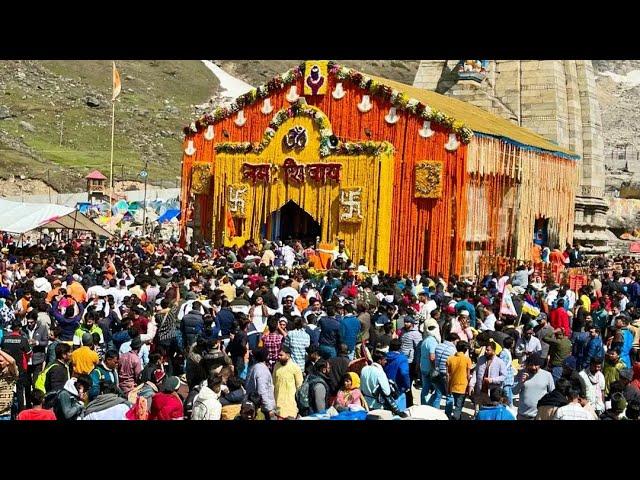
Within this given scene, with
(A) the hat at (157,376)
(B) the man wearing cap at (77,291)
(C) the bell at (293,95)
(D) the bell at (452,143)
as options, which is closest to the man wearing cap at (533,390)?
(A) the hat at (157,376)

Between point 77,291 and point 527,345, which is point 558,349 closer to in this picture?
point 527,345

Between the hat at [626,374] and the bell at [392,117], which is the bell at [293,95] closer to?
the bell at [392,117]

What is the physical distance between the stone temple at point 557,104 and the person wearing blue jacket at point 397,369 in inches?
1021

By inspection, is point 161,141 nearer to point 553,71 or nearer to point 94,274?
point 553,71

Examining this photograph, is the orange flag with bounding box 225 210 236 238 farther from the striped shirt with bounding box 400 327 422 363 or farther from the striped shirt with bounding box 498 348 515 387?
the striped shirt with bounding box 498 348 515 387

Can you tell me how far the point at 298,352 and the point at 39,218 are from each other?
1826 centimetres

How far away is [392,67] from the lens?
128750mm

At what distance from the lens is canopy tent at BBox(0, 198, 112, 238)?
27.6 metres

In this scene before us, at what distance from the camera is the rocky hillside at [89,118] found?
69125 mm

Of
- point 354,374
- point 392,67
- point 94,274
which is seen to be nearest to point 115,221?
point 94,274

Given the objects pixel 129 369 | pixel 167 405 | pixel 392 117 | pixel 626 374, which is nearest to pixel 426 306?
pixel 626 374

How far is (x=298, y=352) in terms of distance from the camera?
38.8ft

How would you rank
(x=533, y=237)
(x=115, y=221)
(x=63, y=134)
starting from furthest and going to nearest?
(x=63, y=134), (x=115, y=221), (x=533, y=237)

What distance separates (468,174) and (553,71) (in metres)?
12.5
